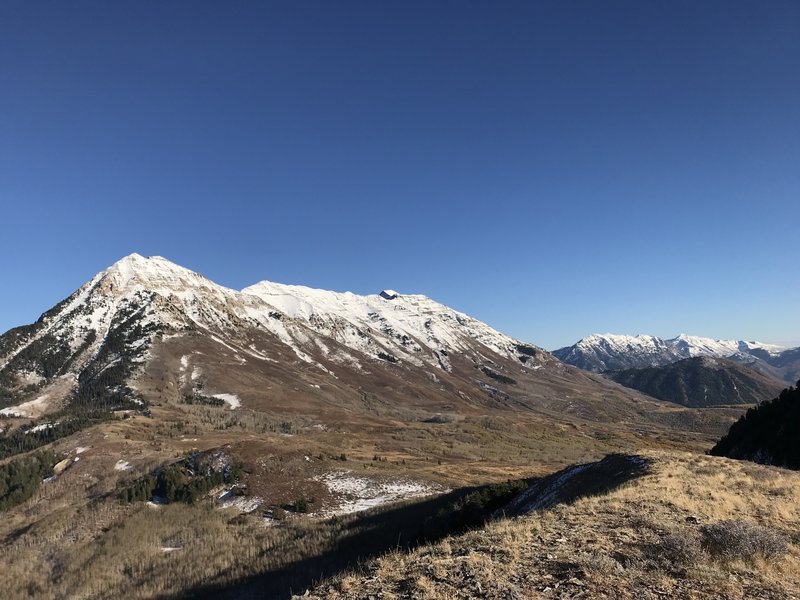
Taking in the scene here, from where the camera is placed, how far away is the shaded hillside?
6072cm

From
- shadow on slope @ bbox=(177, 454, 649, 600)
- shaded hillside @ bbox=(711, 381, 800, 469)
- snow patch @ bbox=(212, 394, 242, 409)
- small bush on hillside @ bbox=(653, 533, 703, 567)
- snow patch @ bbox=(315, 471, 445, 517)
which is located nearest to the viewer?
small bush on hillside @ bbox=(653, 533, 703, 567)

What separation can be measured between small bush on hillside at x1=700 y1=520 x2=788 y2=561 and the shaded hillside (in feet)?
154

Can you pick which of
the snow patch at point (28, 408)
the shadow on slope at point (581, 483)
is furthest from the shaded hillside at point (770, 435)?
the snow patch at point (28, 408)

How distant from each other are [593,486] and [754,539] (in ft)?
42.1

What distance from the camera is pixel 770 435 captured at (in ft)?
229

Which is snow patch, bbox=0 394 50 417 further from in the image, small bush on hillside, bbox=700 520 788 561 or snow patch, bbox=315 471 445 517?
small bush on hillside, bbox=700 520 788 561

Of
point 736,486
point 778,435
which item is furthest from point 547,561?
point 778,435

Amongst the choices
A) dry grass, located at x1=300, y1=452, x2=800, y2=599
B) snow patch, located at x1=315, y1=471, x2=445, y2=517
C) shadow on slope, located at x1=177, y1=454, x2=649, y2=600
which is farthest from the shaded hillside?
dry grass, located at x1=300, y1=452, x2=800, y2=599

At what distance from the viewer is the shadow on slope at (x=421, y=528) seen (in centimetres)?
2828

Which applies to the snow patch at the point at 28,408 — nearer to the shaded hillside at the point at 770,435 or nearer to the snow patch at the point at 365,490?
the snow patch at the point at 365,490

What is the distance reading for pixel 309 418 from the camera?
538 ft

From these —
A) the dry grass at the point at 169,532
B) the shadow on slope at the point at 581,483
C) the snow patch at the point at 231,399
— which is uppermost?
the snow patch at the point at 231,399

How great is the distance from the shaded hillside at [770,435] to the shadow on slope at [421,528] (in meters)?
36.1

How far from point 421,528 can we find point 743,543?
2296cm
